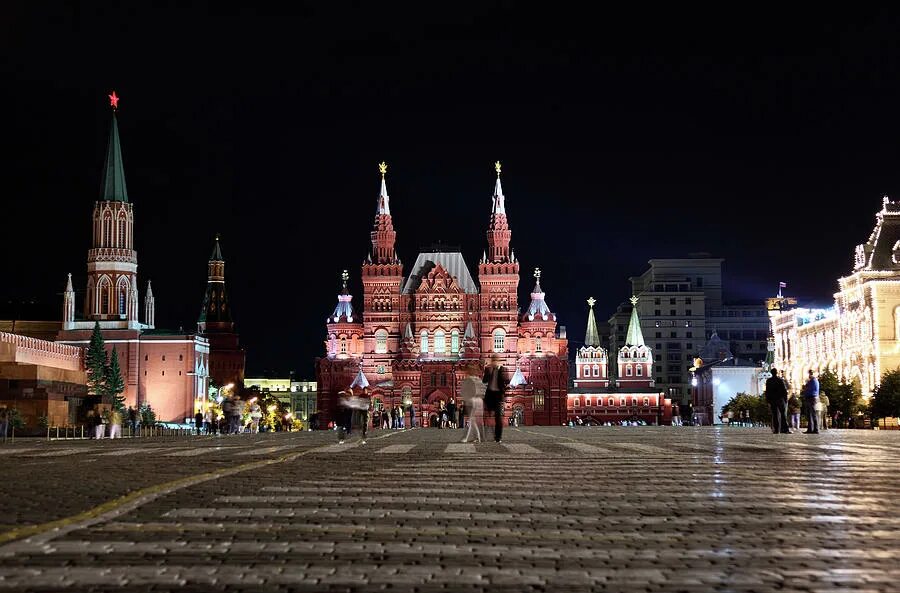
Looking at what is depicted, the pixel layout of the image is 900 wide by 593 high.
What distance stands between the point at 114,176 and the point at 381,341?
35694mm

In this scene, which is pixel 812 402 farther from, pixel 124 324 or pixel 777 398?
pixel 124 324

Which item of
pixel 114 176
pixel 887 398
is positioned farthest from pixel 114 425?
pixel 114 176

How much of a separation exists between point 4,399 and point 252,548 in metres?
53.7

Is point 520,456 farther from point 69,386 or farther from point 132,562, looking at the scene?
point 69,386

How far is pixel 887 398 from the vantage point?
65375 millimetres

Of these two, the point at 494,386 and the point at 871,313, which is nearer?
the point at 494,386

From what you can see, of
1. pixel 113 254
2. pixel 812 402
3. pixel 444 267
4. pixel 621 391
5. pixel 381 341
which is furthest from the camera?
pixel 621 391

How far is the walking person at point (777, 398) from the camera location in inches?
1303

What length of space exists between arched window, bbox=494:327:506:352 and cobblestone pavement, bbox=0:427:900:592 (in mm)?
120292

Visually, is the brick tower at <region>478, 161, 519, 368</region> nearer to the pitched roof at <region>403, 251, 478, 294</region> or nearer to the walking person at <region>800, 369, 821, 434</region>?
the pitched roof at <region>403, 251, 478, 294</region>

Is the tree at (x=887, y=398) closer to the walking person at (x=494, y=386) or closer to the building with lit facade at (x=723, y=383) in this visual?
the walking person at (x=494, y=386)

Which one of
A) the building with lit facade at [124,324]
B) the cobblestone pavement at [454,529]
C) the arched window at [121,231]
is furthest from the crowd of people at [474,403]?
the arched window at [121,231]

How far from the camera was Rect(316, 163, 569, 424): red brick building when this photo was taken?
133 m

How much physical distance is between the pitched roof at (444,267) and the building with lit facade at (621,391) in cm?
2458
